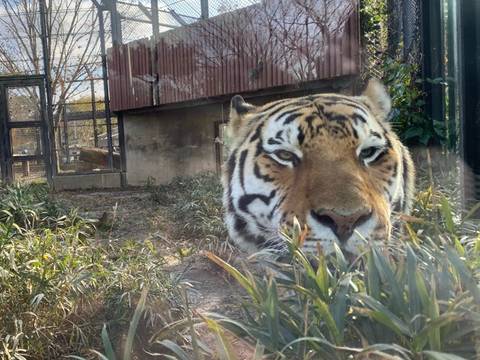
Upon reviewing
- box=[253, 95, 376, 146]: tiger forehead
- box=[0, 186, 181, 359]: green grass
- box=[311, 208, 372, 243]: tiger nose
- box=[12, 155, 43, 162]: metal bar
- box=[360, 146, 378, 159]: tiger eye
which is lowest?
box=[0, 186, 181, 359]: green grass

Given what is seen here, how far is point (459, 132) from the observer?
10.7 feet

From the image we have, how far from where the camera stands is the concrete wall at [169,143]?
12.7ft

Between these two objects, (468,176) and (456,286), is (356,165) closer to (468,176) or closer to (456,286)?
(456,286)

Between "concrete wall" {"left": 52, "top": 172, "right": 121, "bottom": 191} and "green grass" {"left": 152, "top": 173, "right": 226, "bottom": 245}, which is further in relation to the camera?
"concrete wall" {"left": 52, "top": 172, "right": 121, "bottom": 191}

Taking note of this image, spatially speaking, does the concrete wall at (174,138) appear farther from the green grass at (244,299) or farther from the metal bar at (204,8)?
the metal bar at (204,8)

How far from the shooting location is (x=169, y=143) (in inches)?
168

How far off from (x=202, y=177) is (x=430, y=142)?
157 cm

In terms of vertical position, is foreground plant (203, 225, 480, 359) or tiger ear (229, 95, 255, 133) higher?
tiger ear (229, 95, 255, 133)

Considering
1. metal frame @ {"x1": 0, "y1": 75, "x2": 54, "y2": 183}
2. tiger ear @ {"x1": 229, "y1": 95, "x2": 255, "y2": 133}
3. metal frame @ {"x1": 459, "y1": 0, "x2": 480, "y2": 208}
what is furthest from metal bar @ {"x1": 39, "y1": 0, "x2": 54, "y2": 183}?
metal frame @ {"x1": 459, "y1": 0, "x2": 480, "y2": 208}

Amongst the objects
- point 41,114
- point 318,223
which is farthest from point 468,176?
point 41,114

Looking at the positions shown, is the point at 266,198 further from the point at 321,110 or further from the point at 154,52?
the point at 154,52

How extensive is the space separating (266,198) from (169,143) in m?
2.24

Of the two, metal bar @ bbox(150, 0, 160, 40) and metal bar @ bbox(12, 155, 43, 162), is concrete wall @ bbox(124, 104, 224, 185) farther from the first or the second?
metal bar @ bbox(12, 155, 43, 162)

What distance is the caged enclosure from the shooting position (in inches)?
52.4
